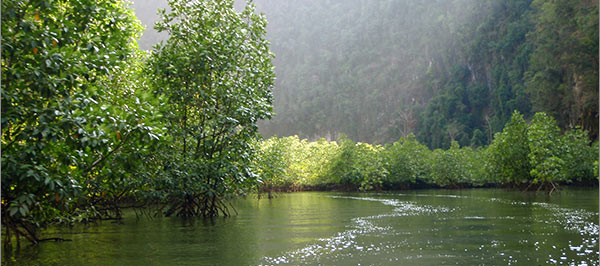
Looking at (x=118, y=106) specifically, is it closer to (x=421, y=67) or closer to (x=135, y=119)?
(x=135, y=119)

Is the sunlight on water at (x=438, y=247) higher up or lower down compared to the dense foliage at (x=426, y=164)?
lower down

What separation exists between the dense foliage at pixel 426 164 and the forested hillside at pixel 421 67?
9.49m

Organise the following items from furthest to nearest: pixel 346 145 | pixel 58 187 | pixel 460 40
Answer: pixel 460 40 < pixel 346 145 < pixel 58 187

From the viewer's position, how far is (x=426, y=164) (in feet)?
194

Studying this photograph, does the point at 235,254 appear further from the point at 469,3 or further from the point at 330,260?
the point at 469,3

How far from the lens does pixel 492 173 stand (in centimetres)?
4469

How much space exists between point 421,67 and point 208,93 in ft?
353

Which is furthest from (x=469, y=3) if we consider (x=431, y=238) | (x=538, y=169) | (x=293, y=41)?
(x=431, y=238)

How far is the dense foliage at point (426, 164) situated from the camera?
40.6m

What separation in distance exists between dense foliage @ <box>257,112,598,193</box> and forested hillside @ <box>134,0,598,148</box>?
9492 mm

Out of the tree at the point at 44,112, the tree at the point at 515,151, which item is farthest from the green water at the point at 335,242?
the tree at the point at 515,151

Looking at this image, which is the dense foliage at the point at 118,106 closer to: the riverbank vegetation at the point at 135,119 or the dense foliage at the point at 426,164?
the riverbank vegetation at the point at 135,119

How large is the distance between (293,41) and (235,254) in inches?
5461

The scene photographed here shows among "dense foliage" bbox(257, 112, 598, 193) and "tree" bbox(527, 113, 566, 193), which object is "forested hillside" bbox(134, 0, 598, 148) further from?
"tree" bbox(527, 113, 566, 193)
